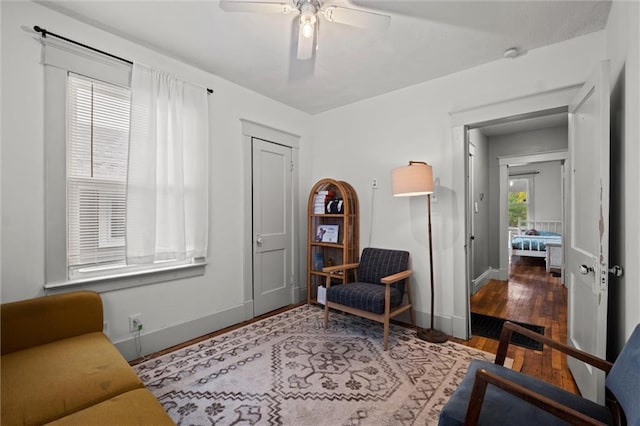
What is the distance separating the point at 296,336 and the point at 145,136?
226 cm

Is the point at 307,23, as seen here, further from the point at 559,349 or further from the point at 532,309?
the point at 532,309

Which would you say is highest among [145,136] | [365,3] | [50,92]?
[365,3]

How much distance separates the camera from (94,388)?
1346 mm

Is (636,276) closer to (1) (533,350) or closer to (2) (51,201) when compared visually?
(1) (533,350)

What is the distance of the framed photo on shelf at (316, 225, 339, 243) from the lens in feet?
11.9

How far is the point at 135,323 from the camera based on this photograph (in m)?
2.39

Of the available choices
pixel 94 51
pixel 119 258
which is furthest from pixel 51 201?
pixel 94 51

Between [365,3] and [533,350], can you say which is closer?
[365,3]

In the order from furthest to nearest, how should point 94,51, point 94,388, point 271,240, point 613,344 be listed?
point 271,240, point 94,51, point 613,344, point 94,388

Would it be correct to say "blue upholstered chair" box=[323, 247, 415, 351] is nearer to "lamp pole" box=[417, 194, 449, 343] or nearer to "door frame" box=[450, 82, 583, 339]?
"lamp pole" box=[417, 194, 449, 343]

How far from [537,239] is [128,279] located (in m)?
7.69

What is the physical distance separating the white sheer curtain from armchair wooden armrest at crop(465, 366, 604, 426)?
241 centimetres

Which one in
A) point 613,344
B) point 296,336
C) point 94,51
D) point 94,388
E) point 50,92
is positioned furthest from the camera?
point 296,336

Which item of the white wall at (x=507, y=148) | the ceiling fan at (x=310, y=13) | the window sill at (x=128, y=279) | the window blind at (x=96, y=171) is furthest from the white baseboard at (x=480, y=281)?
the window blind at (x=96, y=171)
